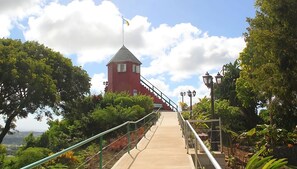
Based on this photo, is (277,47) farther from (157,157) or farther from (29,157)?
(29,157)

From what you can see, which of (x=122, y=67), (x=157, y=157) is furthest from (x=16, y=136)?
(x=157, y=157)

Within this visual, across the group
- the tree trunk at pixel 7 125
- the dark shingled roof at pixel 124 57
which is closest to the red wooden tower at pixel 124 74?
the dark shingled roof at pixel 124 57

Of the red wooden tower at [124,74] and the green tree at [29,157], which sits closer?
the green tree at [29,157]

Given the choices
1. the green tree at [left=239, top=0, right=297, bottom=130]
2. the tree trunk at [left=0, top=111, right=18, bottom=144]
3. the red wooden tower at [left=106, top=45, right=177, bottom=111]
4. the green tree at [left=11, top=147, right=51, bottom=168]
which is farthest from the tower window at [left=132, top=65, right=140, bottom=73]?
the green tree at [left=11, top=147, right=51, bottom=168]

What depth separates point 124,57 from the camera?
184 feet

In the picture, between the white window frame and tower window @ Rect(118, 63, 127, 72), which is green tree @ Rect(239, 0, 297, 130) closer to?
tower window @ Rect(118, 63, 127, 72)

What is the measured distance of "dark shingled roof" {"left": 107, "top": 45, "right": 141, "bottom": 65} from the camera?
183ft

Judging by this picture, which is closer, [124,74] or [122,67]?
[124,74]

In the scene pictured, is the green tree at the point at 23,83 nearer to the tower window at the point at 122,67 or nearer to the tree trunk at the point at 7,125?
the tree trunk at the point at 7,125

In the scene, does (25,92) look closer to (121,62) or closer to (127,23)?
(121,62)

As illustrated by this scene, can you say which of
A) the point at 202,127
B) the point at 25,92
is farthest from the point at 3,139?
the point at 202,127

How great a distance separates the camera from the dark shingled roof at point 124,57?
183 feet

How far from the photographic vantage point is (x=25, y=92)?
32781mm

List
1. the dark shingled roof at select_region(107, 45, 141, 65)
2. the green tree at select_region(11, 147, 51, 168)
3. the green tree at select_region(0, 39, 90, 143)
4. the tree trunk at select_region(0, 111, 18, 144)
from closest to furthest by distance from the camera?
the green tree at select_region(11, 147, 51, 168)
the green tree at select_region(0, 39, 90, 143)
the tree trunk at select_region(0, 111, 18, 144)
the dark shingled roof at select_region(107, 45, 141, 65)
